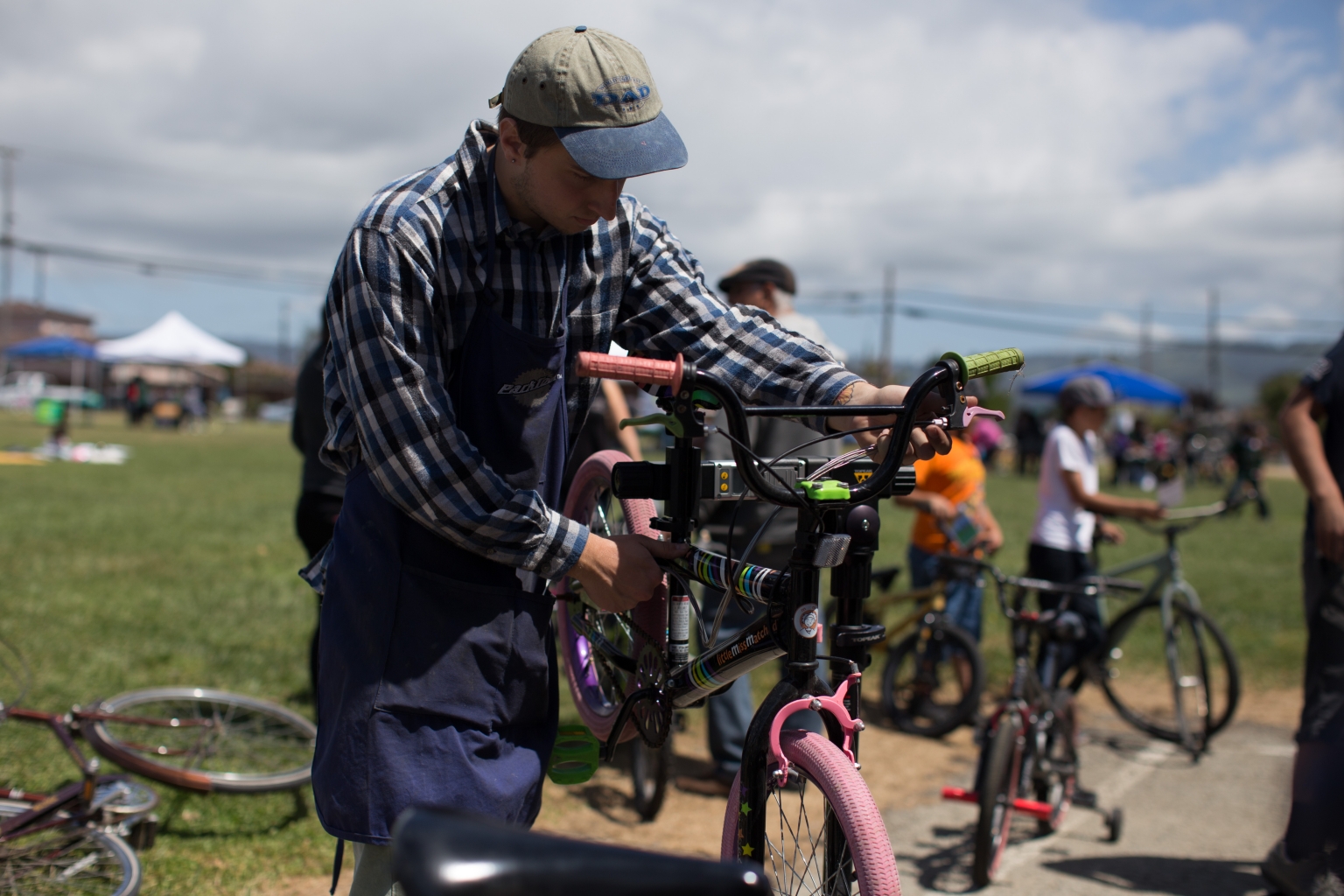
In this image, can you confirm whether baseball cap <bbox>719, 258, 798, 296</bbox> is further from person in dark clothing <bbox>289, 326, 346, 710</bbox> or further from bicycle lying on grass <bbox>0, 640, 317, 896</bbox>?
bicycle lying on grass <bbox>0, 640, 317, 896</bbox>

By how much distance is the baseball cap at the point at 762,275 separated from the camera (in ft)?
16.8

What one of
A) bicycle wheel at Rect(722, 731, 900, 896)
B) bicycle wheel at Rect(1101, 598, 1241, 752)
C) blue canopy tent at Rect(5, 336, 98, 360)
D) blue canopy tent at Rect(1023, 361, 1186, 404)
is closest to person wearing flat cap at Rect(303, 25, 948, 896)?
bicycle wheel at Rect(722, 731, 900, 896)

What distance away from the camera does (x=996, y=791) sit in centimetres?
407

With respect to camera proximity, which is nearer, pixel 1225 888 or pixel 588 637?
pixel 588 637

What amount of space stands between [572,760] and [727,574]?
2.01 feet

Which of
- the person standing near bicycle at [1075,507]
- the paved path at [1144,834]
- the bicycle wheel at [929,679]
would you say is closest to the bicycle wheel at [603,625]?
the paved path at [1144,834]

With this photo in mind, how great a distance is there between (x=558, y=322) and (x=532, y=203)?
0.26m

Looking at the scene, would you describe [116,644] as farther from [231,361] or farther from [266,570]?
[231,361]

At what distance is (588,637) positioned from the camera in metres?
2.74

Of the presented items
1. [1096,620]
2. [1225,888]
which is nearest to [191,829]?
[1225,888]

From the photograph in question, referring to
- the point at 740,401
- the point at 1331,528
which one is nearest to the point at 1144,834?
the point at 1331,528

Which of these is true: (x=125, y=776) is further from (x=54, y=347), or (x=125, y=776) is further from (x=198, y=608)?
(x=54, y=347)

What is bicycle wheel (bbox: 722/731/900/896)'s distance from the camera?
1.75 metres

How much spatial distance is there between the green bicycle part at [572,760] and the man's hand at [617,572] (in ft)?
1.56
